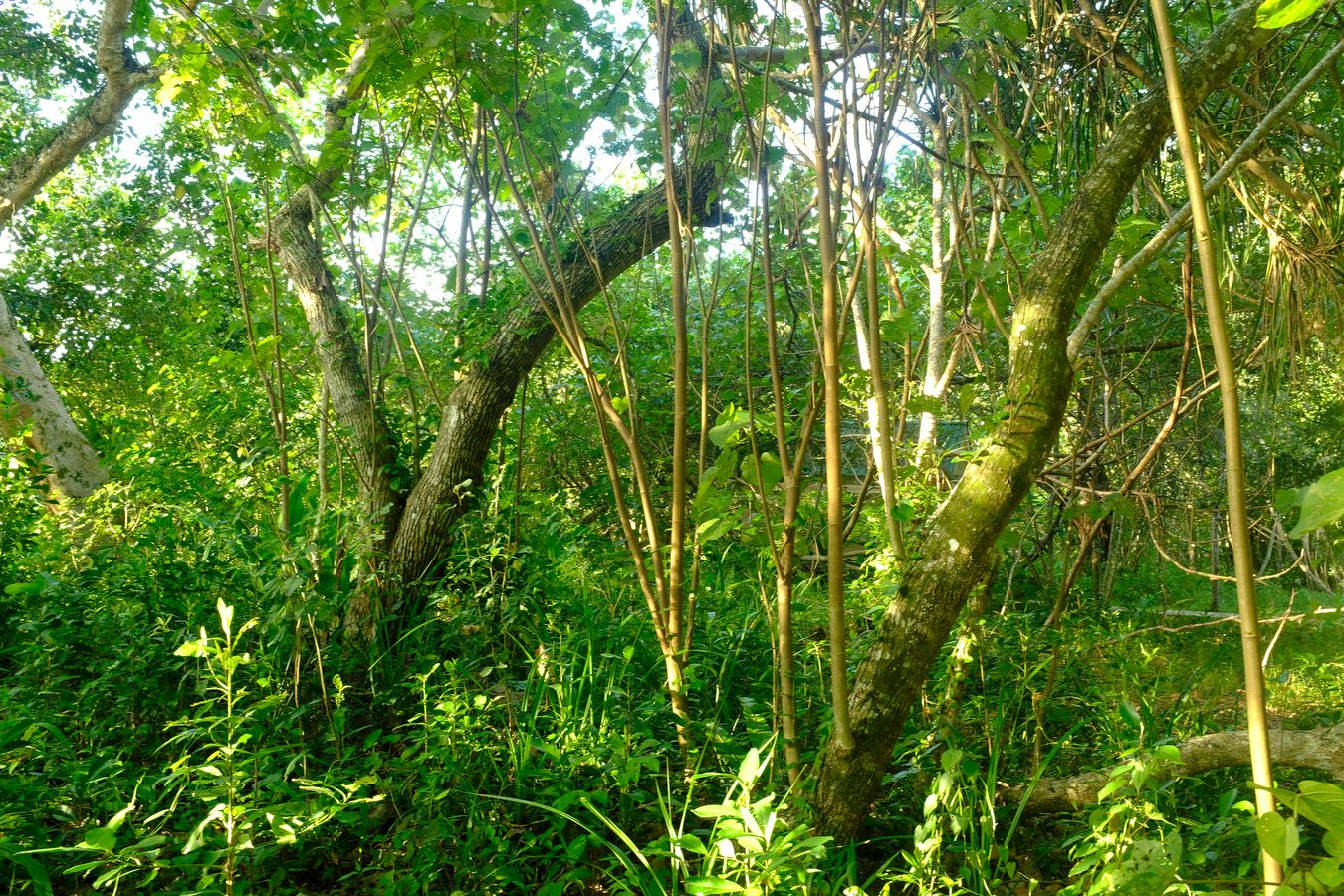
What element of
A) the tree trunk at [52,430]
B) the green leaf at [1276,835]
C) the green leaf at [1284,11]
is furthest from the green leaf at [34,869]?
the tree trunk at [52,430]

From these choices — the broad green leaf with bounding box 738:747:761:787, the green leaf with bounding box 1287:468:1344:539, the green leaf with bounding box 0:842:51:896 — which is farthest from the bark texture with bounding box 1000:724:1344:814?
the green leaf with bounding box 0:842:51:896

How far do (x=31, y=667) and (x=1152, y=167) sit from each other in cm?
381

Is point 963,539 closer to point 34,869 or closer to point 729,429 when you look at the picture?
point 729,429

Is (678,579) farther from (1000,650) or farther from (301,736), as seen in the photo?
(1000,650)

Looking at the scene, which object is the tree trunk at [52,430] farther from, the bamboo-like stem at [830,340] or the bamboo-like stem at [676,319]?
the bamboo-like stem at [830,340]

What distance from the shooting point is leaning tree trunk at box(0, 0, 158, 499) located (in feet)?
18.9

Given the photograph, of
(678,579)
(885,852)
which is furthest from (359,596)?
(885,852)

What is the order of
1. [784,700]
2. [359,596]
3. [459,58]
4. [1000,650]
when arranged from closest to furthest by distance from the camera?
[784,700], [459,58], [1000,650], [359,596]

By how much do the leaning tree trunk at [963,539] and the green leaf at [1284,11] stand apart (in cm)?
127

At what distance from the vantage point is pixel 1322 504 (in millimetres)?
798

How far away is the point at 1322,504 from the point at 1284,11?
411 millimetres

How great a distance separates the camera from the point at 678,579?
201cm

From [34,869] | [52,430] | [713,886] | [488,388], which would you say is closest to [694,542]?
[713,886]

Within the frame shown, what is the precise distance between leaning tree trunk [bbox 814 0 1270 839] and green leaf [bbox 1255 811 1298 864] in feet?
3.11
